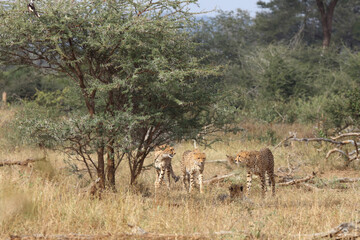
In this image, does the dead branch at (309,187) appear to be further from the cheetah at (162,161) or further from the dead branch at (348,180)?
the cheetah at (162,161)

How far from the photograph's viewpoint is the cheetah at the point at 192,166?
28.7ft

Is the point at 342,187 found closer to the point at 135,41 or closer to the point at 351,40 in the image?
the point at 135,41

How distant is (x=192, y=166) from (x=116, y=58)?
257 cm

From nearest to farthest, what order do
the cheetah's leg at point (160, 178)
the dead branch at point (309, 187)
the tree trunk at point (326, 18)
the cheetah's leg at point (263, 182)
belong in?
the cheetah's leg at point (263, 182), the cheetah's leg at point (160, 178), the dead branch at point (309, 187), the tree trunk at point (326, 18)

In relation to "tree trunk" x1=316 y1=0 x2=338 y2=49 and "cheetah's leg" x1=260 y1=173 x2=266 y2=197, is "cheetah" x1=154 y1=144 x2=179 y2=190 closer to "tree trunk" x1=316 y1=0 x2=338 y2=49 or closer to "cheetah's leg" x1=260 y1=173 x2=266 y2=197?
"cheetah's leg" x1=260 y1=173 x2=266 y2=197

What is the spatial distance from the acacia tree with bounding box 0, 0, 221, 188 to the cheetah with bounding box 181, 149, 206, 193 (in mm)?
633

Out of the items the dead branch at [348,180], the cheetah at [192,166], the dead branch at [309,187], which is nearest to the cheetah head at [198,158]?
the cheetah at [192,166]

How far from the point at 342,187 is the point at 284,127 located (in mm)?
8068

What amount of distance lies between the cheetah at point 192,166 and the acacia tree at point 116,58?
0.63m

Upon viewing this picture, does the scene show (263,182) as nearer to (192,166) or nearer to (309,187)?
(192,166)

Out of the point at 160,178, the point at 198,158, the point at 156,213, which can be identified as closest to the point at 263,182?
the point at 198,158

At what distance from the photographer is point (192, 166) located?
8891mm

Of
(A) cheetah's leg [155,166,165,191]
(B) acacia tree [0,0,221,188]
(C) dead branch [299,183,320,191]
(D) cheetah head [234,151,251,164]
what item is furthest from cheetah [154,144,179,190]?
(C) dead branch [299,183,320,191]

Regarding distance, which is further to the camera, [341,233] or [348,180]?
[348,180]
